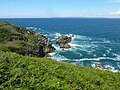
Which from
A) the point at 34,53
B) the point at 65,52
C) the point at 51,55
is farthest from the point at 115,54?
the point at 34,53

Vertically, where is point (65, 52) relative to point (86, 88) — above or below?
below

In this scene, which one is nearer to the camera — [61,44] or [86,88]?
[86,88]

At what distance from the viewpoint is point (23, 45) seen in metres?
73.4

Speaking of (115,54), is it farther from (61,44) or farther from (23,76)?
(23,76)

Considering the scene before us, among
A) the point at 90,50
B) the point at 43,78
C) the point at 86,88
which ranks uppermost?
the point at 43,78

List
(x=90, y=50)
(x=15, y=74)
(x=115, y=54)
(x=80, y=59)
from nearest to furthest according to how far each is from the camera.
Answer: (x=15, y=74) < (x=80, y=59) < (x=115, y=54) < (x=90, y=50)

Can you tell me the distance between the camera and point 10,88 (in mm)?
16062

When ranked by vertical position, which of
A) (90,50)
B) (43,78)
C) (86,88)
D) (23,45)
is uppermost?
(43,78)

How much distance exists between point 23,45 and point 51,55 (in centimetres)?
2043

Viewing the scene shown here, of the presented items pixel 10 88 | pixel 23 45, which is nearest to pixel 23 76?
pixel 10 88

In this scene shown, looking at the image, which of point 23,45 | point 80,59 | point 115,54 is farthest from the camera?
point 115,54

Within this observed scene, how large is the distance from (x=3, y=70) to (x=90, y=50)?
91419 millimetres

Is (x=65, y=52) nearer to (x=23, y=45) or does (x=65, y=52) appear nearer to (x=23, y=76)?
(x=23, y=45)

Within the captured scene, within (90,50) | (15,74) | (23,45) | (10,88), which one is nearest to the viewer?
(10,88)
